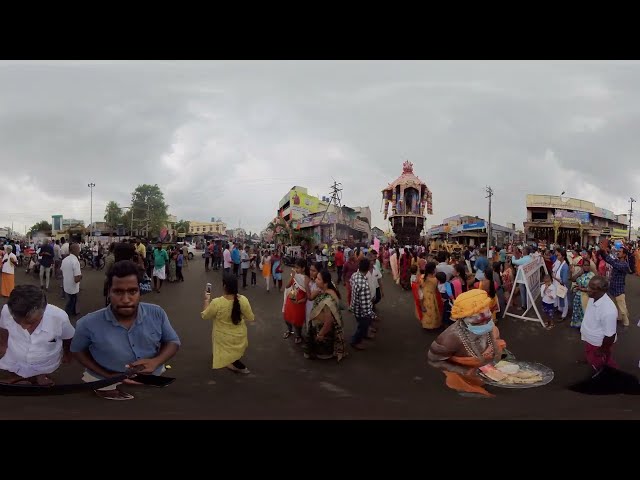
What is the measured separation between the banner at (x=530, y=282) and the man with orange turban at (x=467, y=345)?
1195 mm

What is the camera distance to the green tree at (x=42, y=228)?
124 inches

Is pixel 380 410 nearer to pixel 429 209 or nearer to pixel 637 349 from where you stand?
pixel 429 209

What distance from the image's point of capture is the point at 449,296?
3.96m

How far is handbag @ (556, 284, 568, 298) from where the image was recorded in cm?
368

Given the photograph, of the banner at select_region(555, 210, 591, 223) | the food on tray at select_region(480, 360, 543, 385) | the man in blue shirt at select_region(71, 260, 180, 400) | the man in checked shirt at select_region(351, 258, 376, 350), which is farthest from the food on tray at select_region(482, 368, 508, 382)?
the man in blue shirt at select_region(71, 260, 180, 400)

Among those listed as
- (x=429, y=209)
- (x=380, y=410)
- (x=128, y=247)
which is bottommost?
(x=380, y=410)

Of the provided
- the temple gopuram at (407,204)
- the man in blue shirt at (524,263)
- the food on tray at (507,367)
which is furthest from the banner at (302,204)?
the man in blue shirt at (524,263)

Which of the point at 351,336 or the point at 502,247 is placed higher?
the point at 502,247

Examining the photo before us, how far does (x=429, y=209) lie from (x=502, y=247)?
127 centimetres

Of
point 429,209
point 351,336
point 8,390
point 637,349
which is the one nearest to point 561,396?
point 637,349

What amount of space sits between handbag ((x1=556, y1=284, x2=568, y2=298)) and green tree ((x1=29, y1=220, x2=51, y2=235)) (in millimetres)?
5369

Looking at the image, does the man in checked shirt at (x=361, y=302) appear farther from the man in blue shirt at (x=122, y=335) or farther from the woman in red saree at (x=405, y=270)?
the man in blue shirt at (x=122, y=335)

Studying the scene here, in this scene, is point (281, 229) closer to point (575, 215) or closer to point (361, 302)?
point (361, 302)
